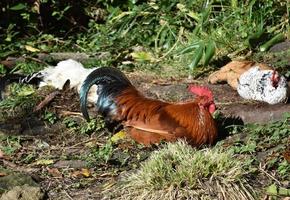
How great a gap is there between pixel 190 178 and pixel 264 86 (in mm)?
1732

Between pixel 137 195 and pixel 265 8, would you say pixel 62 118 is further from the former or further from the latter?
pixel 265 8

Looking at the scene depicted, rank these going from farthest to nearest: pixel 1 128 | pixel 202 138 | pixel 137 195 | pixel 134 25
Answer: pixel 134 25
pixel 1 128
pixel 202 138
pixel 137 195

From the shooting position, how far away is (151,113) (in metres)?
5.42

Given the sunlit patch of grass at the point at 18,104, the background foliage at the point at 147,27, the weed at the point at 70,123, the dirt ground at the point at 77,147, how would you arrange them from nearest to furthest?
1. the dirt ground at the point at 77,147
2. the weed at the point at 70,123
3. the sunlit patch of grass at the point at 18,104
4. the background foliage at the point at 147,27

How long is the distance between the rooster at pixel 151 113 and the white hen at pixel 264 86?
0.81m

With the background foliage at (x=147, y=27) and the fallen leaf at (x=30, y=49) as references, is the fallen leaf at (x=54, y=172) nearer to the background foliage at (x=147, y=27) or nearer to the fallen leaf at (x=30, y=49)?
the background foliage at (x=147, y=27)

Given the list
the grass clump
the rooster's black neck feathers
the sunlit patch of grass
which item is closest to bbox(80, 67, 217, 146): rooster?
the rooster's black neck feathers

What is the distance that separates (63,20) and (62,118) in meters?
3.48

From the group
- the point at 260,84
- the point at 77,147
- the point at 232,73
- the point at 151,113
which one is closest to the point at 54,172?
the point at 77,147

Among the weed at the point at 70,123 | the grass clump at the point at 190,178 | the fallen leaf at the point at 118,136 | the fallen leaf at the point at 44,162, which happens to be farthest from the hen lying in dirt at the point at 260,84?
the fallen leaf at the point at 44,162

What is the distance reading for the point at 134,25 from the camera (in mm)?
8633

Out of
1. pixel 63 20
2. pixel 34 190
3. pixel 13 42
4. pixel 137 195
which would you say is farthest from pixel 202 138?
pixel 63 20

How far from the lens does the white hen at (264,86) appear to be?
6.00 meters

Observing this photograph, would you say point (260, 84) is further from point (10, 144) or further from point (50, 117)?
point (10, 144)
